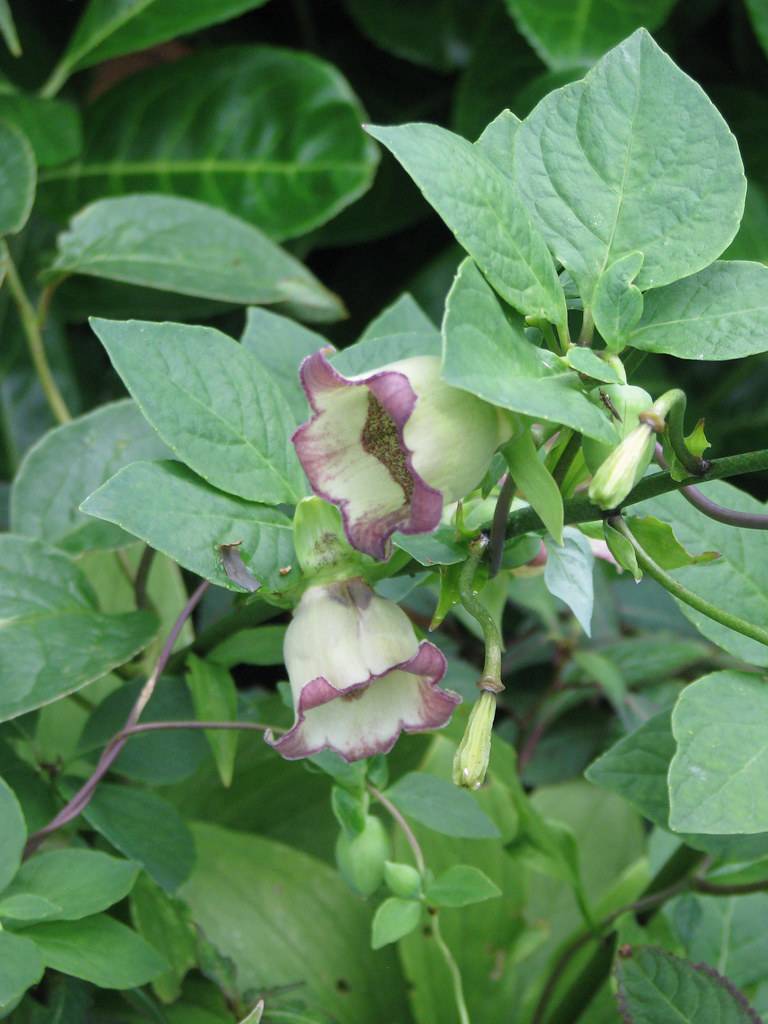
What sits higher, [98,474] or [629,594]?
[98,474]

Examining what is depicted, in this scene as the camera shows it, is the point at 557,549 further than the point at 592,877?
No

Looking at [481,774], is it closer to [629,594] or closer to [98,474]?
[98,474]

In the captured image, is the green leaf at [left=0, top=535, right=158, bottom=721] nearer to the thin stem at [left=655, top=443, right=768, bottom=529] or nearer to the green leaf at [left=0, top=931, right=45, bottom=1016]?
the green leaf at [left=0, top=931, right=45, bottom=1016]

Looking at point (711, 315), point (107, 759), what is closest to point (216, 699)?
point (107, 759)

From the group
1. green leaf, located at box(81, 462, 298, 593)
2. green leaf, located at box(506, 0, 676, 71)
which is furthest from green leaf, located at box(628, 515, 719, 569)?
green leaf, located at box(506, 0, 676, 71)

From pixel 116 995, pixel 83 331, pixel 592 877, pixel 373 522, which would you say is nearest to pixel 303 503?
pixel 373 522

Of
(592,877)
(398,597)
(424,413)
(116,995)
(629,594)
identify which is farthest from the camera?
(629,594)
